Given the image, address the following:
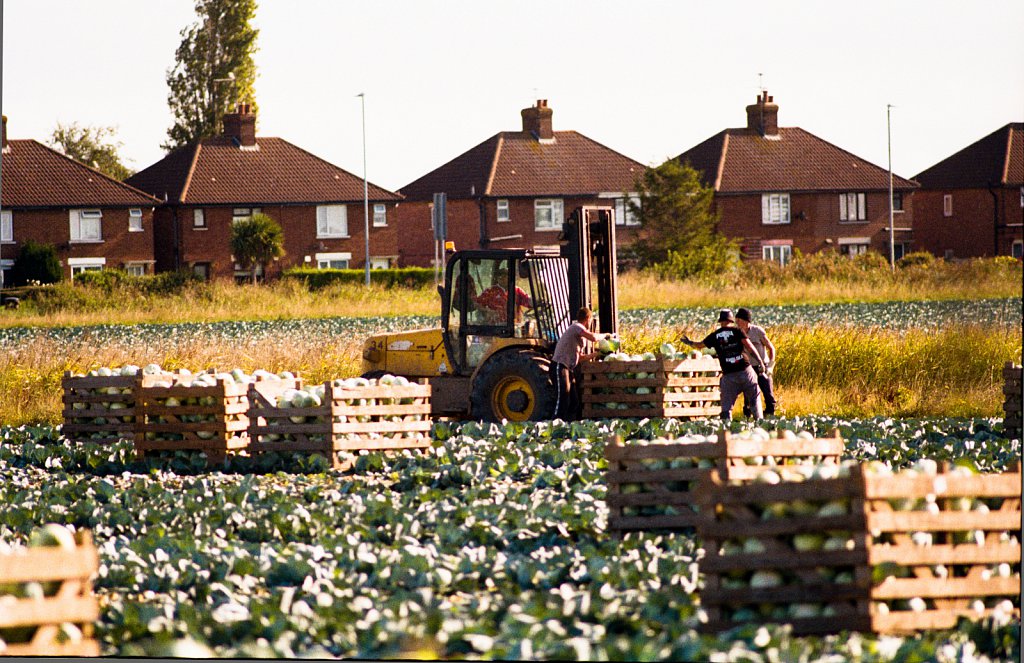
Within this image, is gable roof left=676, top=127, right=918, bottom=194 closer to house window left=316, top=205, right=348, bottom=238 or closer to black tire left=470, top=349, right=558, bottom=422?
house window left=316, top=205, right=348, bottom=238

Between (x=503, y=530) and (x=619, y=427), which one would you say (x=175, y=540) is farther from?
(x=619, y=427)

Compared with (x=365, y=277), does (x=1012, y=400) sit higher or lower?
lower

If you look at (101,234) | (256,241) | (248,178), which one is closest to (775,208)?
(256,241)

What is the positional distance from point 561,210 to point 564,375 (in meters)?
37.2

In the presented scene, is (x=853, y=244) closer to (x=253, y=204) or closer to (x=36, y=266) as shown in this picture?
(x=253, y=204)

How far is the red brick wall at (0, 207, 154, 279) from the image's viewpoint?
151 feet

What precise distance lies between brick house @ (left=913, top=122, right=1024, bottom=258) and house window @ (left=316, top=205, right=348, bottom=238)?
2023 cm

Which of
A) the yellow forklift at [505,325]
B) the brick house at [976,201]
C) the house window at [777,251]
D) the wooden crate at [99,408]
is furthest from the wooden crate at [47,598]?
the house window at [777,251]

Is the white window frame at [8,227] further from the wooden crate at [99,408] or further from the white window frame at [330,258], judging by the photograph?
the wooden crate at [99,408]

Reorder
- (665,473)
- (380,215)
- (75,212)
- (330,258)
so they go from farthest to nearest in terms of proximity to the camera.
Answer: (380,215), (330,258), (75,212), (665,473)

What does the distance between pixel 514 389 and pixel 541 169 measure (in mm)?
36219

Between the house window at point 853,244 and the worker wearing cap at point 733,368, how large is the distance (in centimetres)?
3779

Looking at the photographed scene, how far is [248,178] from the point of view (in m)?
48.8

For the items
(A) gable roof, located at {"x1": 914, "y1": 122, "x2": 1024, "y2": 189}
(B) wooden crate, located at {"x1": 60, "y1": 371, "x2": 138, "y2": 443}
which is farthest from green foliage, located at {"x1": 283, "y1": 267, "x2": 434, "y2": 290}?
(B) wooden crate, located at {"x1": 60, "y1": 371, "x2": 138, "y2": 443}
